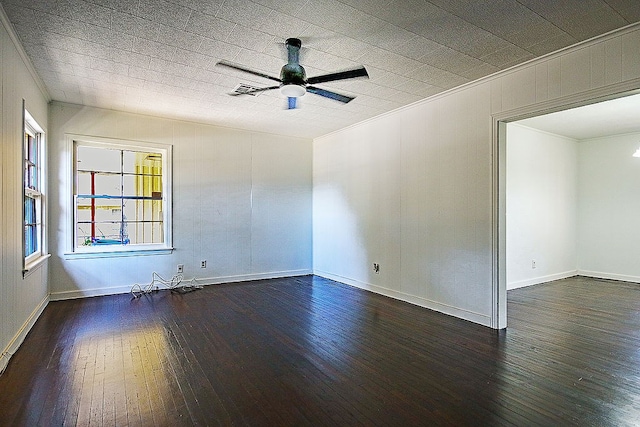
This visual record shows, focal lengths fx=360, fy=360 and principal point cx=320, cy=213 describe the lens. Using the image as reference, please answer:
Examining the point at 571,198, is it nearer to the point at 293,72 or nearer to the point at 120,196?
the point at 293,72

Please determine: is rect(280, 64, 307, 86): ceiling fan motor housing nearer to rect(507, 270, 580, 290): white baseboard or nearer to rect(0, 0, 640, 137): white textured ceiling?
rect(0, 0, 640, 137): white textured ceiling

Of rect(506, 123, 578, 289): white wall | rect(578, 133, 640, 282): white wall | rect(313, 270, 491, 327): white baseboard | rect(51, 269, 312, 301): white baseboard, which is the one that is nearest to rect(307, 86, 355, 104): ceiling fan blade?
rect(313, 270, 491, 327): white baseboard

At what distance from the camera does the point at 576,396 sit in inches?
90.7

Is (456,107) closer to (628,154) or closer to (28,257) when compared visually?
(628,154)

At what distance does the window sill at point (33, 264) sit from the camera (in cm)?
340

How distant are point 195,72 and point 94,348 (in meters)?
2.72

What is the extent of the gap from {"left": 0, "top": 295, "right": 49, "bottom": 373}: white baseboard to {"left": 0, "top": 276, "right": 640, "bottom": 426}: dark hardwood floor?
61mm

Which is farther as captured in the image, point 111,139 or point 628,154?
A: point 628,154

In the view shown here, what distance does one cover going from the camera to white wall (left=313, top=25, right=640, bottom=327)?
3.08 m

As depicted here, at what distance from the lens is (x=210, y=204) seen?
229 inches

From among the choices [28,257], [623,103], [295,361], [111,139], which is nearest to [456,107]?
[623,103]

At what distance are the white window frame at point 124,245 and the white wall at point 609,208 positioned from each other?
7.33 m

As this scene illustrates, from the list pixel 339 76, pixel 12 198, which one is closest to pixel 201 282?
pixel 12 198

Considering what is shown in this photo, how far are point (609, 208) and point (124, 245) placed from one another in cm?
817
